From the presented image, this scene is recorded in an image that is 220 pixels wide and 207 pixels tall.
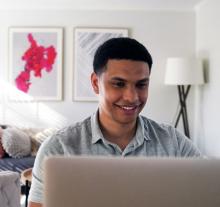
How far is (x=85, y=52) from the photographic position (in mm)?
4609

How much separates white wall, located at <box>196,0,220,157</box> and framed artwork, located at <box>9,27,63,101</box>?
5.65 ft

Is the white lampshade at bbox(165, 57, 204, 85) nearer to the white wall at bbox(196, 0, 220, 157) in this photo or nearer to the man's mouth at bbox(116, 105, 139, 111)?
the white wall at bbox(196, 0, 220, 157)

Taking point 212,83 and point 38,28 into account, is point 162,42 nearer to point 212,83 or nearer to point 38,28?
point 212,83

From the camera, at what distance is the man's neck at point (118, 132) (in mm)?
1180

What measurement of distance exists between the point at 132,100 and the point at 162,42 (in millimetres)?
3663

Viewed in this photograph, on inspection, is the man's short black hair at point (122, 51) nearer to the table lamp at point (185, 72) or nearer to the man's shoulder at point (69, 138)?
the man's shoulder at point (69, 138)

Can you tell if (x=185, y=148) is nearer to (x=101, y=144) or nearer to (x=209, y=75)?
(x=101, y=144)

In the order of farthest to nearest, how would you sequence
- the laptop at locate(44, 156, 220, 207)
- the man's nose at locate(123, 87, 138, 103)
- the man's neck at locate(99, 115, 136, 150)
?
the man's neck at locate(99, 115, 136, 150)
the man's nose at locate(123, 87, 138, 103)
the laptop at locate(44, 156, 220, 207)

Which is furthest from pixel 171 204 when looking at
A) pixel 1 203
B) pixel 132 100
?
pixel 1 203

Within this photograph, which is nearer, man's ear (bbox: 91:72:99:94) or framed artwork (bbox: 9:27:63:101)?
man's ear (bbox: 91:72:99:94)

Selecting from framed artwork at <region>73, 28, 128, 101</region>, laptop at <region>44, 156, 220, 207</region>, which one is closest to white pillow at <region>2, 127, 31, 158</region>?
framed artwork at <region>73, 28, 128, 101</region>

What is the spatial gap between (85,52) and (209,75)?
1.54 m

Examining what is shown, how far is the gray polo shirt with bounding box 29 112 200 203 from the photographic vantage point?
1.08 m

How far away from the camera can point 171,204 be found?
0.62 m
